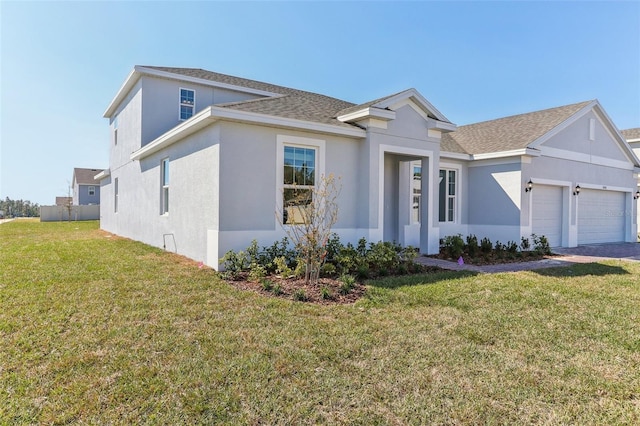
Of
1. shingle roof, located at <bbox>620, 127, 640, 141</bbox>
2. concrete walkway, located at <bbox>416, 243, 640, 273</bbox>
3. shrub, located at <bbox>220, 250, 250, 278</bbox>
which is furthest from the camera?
shingle roof, located at <bbox>620, 127, 640, 141</bbox>

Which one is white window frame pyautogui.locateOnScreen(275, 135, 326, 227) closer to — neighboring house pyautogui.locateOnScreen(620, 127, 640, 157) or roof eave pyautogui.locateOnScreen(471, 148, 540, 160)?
roof eave pyautogui.locateOnScreen(471, 148, 540, 160)

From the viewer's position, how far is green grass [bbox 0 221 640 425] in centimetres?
288

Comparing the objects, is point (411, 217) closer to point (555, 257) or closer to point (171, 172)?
point (555, 257)

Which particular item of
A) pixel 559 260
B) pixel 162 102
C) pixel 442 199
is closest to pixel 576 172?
pixel 559 260

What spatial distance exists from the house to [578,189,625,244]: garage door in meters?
0.09

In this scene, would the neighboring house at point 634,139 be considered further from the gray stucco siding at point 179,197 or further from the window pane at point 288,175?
the gray stucco siding at point 179,197

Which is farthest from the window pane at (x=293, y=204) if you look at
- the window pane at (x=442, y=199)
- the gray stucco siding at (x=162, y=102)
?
the gray stucco siding at (x=162, y=102)

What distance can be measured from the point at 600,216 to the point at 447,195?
8.44m

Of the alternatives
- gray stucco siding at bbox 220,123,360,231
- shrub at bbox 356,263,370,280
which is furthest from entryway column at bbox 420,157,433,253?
shrub at bbox 356,263,370,280

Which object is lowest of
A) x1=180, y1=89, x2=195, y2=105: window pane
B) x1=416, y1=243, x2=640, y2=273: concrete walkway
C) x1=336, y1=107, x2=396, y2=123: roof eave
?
x1=416, y1=243, x2=640, y2=273: concrete walkway

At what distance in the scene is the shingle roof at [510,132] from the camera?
1312cm

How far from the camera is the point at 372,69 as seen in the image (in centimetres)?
1714

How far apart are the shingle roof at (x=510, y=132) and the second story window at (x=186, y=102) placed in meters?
10.4

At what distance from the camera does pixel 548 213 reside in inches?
544
